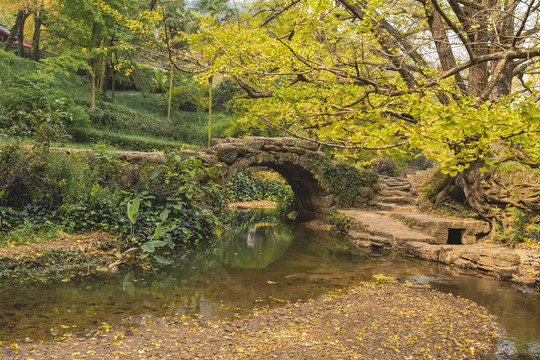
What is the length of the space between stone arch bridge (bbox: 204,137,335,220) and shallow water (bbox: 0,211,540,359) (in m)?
2.49

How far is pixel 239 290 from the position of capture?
5.32m

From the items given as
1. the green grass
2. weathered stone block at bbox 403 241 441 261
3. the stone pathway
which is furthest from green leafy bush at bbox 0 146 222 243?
weathered stone block at bbox 403 241 441 261

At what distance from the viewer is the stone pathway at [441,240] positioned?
646 centimetres

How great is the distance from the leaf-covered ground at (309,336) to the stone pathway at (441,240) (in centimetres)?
224

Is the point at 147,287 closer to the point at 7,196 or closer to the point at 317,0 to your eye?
the point at 7,196

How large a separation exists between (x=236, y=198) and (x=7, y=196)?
1081 centimetres

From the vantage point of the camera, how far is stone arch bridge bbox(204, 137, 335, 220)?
33.3 feet

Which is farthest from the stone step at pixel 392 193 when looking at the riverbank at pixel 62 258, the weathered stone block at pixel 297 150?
the riverbank at pixel 62 258

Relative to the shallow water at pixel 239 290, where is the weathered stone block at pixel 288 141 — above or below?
above

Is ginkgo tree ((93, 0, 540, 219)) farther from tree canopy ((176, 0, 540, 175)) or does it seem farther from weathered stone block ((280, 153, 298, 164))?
weathered stone block ((280, 153, 298, 164))

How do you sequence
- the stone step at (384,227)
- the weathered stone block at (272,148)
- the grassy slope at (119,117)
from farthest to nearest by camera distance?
the grassy slope at (119,117)
the weathered stone block at (272,148)
the stone step at (384,227)

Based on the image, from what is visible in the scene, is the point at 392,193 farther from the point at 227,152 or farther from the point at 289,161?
the point at 227,152

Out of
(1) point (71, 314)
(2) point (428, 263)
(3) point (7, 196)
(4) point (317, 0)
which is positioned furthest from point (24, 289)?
(2) point (428, 263)

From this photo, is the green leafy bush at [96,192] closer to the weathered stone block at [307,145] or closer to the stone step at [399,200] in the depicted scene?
the weathered stone block at [307,145]
